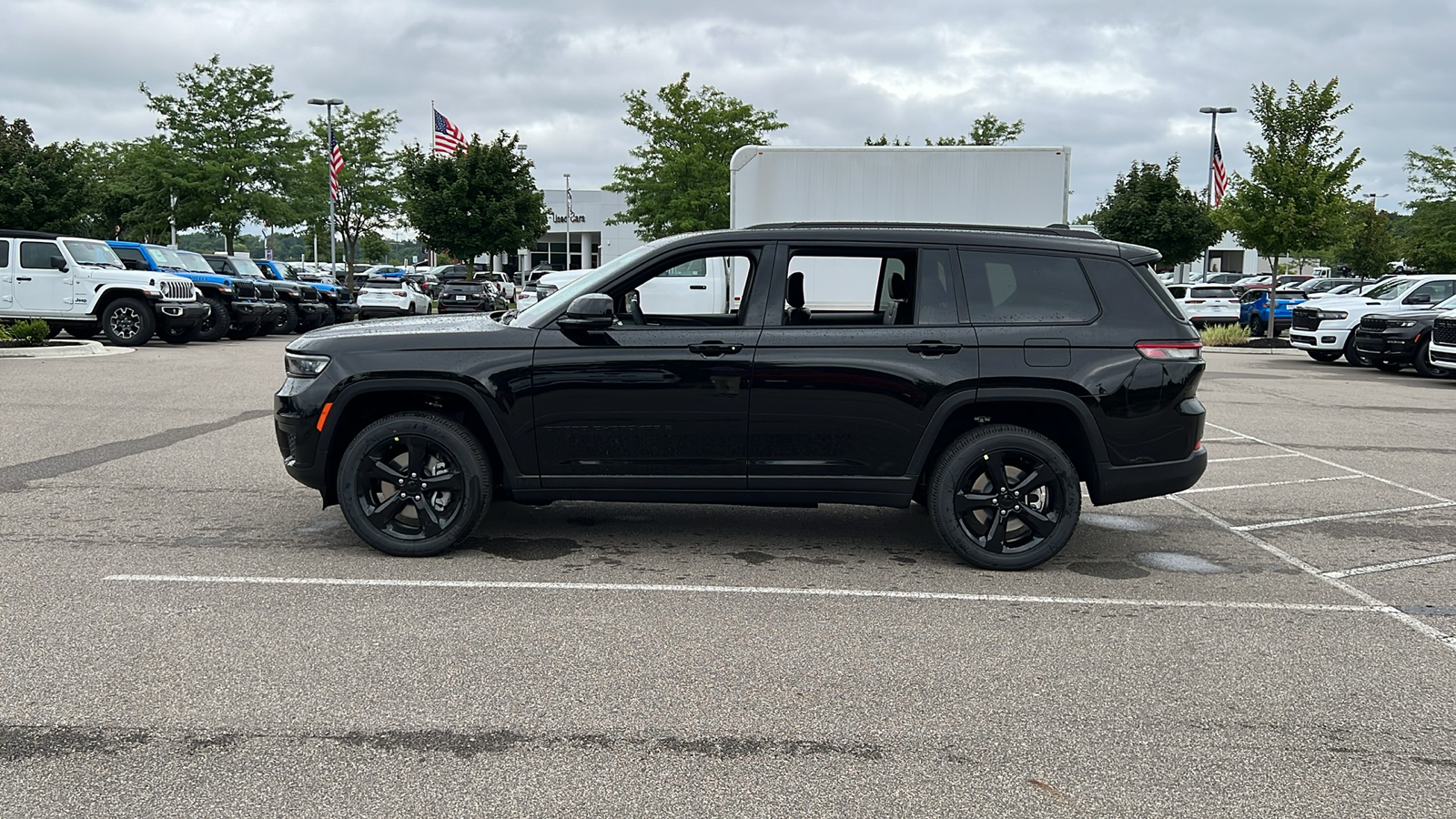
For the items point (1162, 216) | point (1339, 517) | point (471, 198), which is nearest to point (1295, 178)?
point (1162, 216)

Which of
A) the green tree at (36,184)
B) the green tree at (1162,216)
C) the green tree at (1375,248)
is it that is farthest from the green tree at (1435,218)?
the green tree at (36,184)

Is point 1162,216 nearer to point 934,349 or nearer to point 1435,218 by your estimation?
point 1435,218

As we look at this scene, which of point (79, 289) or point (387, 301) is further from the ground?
point (79, 289)

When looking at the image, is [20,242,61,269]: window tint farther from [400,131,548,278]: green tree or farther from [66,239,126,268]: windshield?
[400,131,548,278]: green tree

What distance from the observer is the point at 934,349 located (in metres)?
5.95

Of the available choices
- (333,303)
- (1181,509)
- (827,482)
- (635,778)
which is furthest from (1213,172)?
(635,778)

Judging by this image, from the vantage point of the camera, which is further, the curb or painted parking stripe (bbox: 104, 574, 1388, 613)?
the curb

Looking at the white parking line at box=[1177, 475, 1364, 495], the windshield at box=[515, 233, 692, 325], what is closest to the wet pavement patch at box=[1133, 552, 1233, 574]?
the white parking line at box=[1177, 475, 1364, 495]

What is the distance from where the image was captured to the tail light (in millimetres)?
5988

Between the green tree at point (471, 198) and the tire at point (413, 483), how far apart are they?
134 ft

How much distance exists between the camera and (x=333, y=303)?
31.8 meters

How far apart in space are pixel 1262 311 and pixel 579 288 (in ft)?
97.1

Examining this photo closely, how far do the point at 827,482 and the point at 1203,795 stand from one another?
9.09 feet

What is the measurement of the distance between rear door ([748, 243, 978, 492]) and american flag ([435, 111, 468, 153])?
1437 inches
